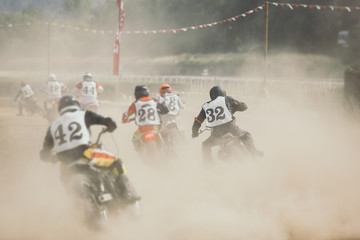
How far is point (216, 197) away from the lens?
8.17 metres

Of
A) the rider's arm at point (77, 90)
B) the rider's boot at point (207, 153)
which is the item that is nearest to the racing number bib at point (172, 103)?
the rider's boot at point (207, 153)

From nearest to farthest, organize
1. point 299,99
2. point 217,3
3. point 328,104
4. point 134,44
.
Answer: point 328,104 → point 299,99 → point 217,3 → point 134,44

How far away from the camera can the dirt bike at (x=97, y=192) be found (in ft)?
19.9

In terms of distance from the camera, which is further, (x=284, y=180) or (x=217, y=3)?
(x=217, y=3)

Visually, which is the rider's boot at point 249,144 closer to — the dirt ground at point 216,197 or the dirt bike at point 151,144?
the dirt ground at point 216,197

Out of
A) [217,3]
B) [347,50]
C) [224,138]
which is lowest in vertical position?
[224,138]

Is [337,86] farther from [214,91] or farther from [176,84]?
[214,91]

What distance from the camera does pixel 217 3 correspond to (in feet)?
201

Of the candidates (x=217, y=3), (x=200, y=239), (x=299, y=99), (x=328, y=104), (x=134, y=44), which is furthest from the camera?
(x=134, y=44)

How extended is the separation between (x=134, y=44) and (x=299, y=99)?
1737 inches

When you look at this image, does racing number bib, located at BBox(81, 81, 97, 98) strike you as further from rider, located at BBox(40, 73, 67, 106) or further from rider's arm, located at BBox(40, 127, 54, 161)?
rider's arm, located at BBox(40, 127, 54, 161)

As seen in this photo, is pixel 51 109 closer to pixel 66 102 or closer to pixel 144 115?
pixel 144 115

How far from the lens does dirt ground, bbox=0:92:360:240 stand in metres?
6.48

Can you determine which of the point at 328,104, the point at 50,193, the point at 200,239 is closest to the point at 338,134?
the point at 328,104
